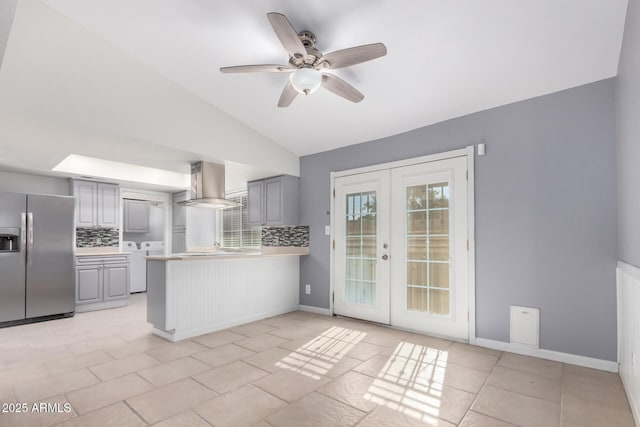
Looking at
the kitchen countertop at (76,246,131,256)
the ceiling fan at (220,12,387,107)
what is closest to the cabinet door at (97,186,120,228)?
the kitchen countertop at (76,246,131,256)

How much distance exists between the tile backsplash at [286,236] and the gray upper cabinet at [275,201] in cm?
18

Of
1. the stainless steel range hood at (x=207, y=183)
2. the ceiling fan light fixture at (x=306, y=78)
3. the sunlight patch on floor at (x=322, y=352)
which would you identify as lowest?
the sunlight patch on floor at (x=322, y=352)

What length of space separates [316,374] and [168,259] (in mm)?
1973

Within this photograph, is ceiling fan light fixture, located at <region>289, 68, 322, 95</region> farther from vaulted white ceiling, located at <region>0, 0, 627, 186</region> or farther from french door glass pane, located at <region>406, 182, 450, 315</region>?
french door glass pane, located at <region>406, 182, 450, 315</region>

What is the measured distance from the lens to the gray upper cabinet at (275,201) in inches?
195

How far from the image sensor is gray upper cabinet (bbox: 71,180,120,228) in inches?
205

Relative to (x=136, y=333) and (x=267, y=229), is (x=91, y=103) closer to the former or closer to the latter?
(x=136, y=333)

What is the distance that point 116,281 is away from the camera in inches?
212

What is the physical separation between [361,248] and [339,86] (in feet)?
7.53

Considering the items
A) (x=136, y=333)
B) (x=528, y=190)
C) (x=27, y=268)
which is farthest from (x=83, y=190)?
(x=528, y=190)

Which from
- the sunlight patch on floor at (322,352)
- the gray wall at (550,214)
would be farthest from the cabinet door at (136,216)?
the gray wall at (550,214)

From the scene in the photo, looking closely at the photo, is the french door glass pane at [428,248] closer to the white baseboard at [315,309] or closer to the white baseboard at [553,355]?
the white baseboard at [553,355]

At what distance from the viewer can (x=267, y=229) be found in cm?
563

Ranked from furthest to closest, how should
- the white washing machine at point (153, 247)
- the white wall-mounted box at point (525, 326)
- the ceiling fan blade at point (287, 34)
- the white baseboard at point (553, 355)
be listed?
the white washing machine at point (153, 247)
the white wall-mounted box at point (525, 326)
the white baseboard at point (553, 355)
the ceiling fan blade at point (287, 34)
